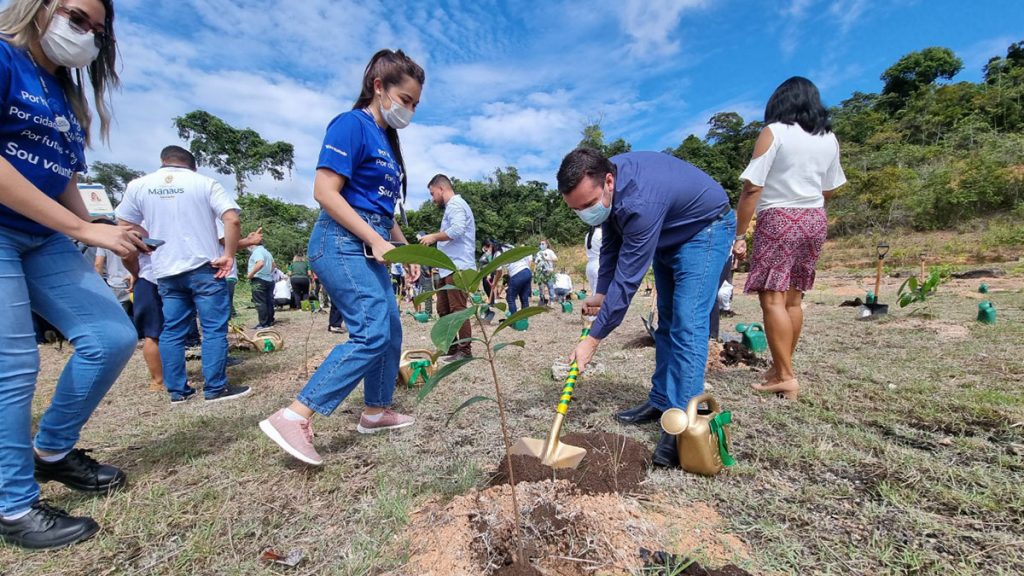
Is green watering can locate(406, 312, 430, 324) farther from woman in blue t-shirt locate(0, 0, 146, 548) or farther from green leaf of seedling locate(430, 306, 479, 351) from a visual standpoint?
green leaf of seedling locate(430, 306, 479, 351)

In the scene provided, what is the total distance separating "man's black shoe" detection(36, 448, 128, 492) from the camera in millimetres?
1611

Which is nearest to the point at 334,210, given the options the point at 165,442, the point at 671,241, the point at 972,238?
the point at 671,241

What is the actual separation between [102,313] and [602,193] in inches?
78.5

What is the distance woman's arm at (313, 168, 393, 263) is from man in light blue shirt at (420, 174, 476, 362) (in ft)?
6.93

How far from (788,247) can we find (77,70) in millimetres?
3331

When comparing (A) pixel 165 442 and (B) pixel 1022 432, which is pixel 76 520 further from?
(B) pixel 1022 432

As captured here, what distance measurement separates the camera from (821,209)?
2395 mm

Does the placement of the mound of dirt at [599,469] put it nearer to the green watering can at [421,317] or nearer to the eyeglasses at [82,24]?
the eyeglasses at [82,24]

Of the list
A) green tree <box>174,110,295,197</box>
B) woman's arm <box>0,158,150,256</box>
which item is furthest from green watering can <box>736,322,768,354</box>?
green tree <box>174,110,295,197</box>

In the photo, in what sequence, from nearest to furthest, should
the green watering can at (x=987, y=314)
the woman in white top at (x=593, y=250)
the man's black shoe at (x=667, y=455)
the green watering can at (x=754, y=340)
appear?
the man's black shoe at (x=667, y=455), the green watering can at (x=754, y=340), the green watering can at (x=987, y=314), the woman in white top at (x=593, y=250)

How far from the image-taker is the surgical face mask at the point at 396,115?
199 cm

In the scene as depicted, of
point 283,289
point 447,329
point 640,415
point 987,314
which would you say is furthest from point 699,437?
point 283,289

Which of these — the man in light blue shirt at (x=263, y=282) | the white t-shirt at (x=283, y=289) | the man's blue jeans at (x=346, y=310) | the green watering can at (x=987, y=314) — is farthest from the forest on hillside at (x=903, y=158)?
the white t-shirt at (x=283, y=289)

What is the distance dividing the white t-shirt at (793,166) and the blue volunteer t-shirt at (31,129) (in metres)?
2.94
